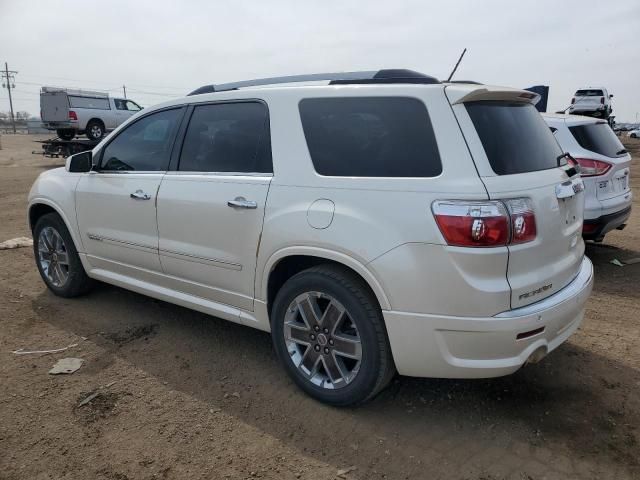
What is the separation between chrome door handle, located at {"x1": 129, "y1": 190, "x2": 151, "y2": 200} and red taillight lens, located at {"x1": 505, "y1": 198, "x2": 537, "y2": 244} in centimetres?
256

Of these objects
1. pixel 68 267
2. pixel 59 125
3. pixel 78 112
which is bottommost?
pixel 68 267

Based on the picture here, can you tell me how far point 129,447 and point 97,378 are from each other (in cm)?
85

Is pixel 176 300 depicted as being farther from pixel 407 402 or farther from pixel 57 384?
pixel 407 402

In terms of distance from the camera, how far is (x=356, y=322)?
2.81 m

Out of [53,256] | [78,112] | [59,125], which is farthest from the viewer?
[59,125]

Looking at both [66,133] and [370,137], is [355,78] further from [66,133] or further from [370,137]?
[66,133]

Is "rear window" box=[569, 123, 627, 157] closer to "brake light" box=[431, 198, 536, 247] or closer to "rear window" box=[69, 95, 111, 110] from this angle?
"brake light" box=[431, 198, 536, 247]

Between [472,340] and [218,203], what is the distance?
1788 mm

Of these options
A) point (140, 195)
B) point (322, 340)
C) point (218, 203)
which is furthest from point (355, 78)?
→ point (140, 195)

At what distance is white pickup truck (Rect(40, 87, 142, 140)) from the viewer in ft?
71.5

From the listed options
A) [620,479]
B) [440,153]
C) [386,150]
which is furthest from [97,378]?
[620,479]

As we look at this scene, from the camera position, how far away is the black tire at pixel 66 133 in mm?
22331

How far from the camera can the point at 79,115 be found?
21922 mm

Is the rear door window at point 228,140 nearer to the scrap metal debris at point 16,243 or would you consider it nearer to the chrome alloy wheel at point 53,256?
the chrome alloy wheel at point 53,256
